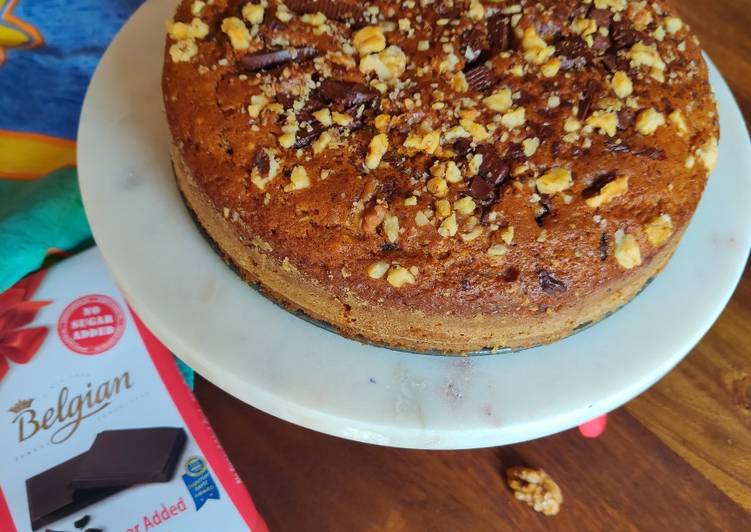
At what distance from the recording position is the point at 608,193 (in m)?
0.83

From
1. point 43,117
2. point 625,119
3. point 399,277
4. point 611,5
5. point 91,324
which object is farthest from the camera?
point 43,117

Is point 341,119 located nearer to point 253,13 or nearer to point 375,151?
point 375,151

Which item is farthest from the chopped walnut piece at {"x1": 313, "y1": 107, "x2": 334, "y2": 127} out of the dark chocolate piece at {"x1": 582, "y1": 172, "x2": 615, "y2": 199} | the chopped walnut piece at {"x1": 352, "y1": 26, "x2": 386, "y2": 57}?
the dark chocolate piece at {"x1": 582, "y1": 172, "x2": 615, "y2": 199}

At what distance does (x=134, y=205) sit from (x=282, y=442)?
0.41 meters

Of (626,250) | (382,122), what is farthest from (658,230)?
(382,122)

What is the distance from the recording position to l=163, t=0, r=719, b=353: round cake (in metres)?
0.81

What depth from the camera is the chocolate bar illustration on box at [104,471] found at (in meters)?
0.95

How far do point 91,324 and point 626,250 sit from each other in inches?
31.7

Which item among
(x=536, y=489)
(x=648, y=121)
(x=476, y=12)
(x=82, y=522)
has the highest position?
(x=476, y=12)

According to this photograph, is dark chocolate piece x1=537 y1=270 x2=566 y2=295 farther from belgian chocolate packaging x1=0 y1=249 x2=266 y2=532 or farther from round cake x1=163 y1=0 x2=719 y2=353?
belgian chocolate packaging x1=0 y1=249 x2=266 y2=532

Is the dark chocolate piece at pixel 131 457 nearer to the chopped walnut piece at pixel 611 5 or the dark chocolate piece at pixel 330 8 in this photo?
the dark chocolate piece at pixel 330 8

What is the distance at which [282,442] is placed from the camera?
1.06 metres

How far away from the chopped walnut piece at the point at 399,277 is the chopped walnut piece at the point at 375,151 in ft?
0.43

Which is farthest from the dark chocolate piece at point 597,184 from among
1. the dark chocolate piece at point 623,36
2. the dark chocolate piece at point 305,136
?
the dark chocolate piece at point 305,136
